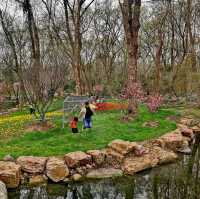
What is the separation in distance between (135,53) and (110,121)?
450cm

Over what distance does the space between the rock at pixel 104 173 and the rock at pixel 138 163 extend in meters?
0.36

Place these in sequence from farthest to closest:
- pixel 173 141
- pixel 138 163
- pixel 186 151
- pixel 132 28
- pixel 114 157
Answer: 1. pixel 132 28
2. pixel 173 141
3. pixel 186 151
4. pixel 114 157
5. pixel 138 163

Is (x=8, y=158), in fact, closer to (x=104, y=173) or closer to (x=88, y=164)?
(x=88, y=164)

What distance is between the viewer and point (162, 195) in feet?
31.0

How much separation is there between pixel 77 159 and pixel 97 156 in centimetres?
87

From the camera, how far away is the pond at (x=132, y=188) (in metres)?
9.59

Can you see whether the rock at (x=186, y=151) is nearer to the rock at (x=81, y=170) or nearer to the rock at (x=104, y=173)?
the rock at (x=104, y=173)

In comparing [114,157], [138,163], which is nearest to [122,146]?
[114,157]

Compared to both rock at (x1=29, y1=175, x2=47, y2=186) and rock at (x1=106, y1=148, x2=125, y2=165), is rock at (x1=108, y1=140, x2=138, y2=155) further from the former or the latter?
rock at (x1=29, y1=175, x2=47, y2=186)

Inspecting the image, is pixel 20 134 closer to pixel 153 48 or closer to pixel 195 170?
pixel 195 170

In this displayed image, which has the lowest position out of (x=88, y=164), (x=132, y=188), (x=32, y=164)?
(x=132, y=188)

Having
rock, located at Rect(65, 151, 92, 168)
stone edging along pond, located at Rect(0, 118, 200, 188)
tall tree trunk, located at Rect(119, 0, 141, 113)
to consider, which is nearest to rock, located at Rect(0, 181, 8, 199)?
stone edging along pond, located at Rect(0, 118, 200, 188)

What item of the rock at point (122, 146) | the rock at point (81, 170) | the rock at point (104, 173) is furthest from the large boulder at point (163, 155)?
the rock at point (81, 170)

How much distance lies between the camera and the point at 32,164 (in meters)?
11.1
